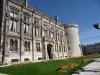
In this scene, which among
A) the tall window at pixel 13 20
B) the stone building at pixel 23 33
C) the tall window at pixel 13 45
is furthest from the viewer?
the tall window at pixel 13 20

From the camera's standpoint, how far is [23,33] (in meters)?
33.2

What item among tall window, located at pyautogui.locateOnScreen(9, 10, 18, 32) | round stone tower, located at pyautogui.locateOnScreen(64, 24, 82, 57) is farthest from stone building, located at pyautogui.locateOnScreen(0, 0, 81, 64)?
round stone tower, located at pyautogui.locateOnScreen(64, 24, 82, 57)

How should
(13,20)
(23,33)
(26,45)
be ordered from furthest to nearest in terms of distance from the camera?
(26,45), (23,33), (13,20)

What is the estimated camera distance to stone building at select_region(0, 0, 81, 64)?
91.2 ft

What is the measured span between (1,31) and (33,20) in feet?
40.4

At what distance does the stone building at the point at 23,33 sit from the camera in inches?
1094

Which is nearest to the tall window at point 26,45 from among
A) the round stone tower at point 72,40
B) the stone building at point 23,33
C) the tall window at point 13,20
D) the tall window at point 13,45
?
the stone building at point 23,33

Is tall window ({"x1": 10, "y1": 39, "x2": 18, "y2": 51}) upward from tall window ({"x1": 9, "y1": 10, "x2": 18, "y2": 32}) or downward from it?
downward

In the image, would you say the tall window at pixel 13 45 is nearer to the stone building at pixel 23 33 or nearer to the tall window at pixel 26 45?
the stone building at pixel 23 33

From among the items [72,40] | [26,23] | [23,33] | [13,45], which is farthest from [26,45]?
[72,40]

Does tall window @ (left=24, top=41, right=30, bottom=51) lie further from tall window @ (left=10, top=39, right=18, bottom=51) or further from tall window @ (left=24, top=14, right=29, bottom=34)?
tall window @ (left=10, top=39, right=18, bottom=51)

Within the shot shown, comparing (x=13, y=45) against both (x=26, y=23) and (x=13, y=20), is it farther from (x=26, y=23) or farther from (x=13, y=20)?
(x=26, y=23)

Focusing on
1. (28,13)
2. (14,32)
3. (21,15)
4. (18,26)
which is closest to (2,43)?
(14,32)

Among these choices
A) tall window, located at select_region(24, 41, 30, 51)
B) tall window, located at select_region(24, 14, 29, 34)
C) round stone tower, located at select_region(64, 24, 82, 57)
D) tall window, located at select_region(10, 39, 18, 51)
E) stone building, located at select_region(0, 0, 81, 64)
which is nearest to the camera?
stone building, located at select_region(0, 0, 81, 64)
